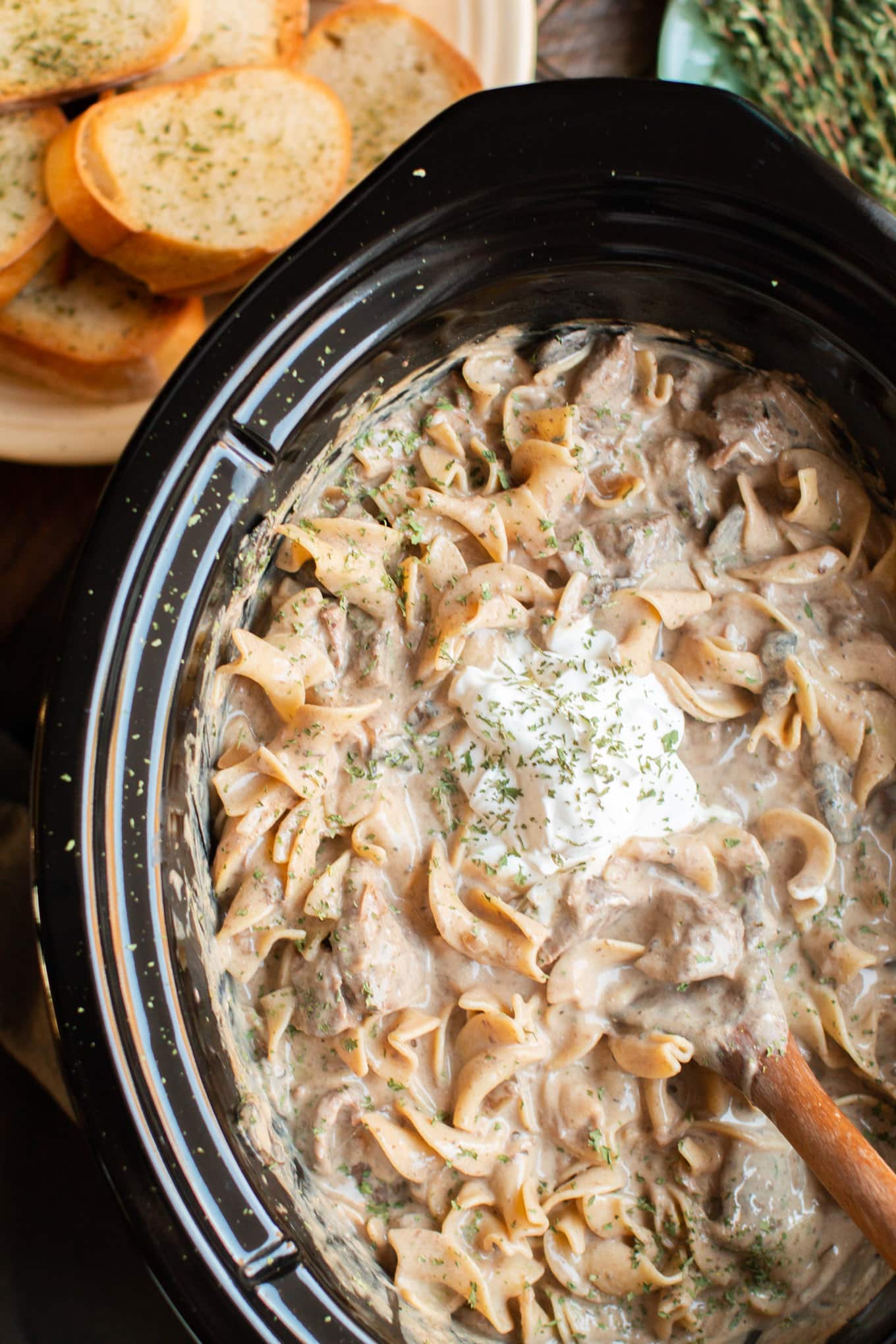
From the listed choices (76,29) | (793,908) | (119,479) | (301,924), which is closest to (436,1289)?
(301,924)

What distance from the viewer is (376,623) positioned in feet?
8.78

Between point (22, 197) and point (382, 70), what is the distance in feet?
3.49

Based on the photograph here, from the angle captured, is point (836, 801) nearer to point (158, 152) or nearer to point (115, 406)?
point (115, 406)

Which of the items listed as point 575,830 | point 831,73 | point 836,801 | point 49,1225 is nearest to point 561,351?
point 575,830

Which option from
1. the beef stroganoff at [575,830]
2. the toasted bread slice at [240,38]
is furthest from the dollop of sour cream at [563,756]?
the toasted bread slice at [240,38]

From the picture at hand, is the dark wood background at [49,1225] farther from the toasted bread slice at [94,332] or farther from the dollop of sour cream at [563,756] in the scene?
the dollop of sour cream at [563,756]

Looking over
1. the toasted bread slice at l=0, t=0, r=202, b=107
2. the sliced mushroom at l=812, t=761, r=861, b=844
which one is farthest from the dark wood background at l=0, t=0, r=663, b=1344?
the sliced mushroom at l=812, t=761, r=861, b=844

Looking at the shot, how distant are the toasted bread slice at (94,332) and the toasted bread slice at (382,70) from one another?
0.69 meters

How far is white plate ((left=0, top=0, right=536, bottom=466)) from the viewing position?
126 inches

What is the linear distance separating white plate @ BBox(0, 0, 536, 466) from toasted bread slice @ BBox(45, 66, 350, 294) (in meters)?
0.39

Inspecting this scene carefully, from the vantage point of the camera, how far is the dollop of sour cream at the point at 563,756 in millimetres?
2631

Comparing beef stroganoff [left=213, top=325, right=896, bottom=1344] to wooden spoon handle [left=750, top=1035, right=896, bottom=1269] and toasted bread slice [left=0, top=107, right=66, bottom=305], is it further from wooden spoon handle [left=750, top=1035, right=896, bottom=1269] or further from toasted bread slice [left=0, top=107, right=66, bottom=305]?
toasted bread slice [left=0, top=107, right=66, bottom=305]

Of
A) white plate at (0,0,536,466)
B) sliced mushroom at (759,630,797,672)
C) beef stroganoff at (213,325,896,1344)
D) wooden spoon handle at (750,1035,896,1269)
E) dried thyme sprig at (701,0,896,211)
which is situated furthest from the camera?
dried thyme sprig at (701,0,896,211)

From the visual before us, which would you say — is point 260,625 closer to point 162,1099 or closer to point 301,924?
point 301,924
